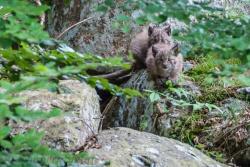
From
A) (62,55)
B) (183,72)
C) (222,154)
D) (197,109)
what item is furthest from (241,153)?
(62,55)

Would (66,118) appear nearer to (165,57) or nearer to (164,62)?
(164,62)

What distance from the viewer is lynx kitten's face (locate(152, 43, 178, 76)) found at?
6.34 m

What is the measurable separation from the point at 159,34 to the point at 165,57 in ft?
1.64

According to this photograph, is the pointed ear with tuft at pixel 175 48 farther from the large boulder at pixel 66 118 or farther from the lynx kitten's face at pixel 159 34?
the large boulder at pixel 66 118

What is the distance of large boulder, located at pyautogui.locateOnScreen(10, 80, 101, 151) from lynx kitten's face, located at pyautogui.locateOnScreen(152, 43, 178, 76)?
84.9 inches

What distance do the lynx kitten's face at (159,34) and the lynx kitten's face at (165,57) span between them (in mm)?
100

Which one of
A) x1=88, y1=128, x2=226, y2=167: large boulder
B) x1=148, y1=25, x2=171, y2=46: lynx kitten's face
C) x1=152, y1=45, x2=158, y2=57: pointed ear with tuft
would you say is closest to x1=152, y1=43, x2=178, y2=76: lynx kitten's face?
x1=152, y1=45, x2=158, y2=57: pointed ear with tuft

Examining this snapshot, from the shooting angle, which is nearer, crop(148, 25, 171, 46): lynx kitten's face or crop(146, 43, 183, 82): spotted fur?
crop(146, 43, 183, 82): spotted fur

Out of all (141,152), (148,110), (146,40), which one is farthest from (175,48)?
(141,152)

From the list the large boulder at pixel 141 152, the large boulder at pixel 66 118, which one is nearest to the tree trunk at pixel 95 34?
the large boulder at pixel 66 118

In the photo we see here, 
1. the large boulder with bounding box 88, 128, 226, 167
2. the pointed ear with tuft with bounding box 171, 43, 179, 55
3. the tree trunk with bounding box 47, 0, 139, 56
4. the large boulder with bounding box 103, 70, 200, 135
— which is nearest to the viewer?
the large boulder with bounding box 88, 128, 226, 167

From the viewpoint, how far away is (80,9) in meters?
7.35

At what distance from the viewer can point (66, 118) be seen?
12.1 feet

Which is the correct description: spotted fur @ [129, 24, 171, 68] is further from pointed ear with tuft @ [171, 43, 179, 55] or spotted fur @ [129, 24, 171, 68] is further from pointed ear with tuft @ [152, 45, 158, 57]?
pointed ear with tuft @ [171, 43, 179, 55]
